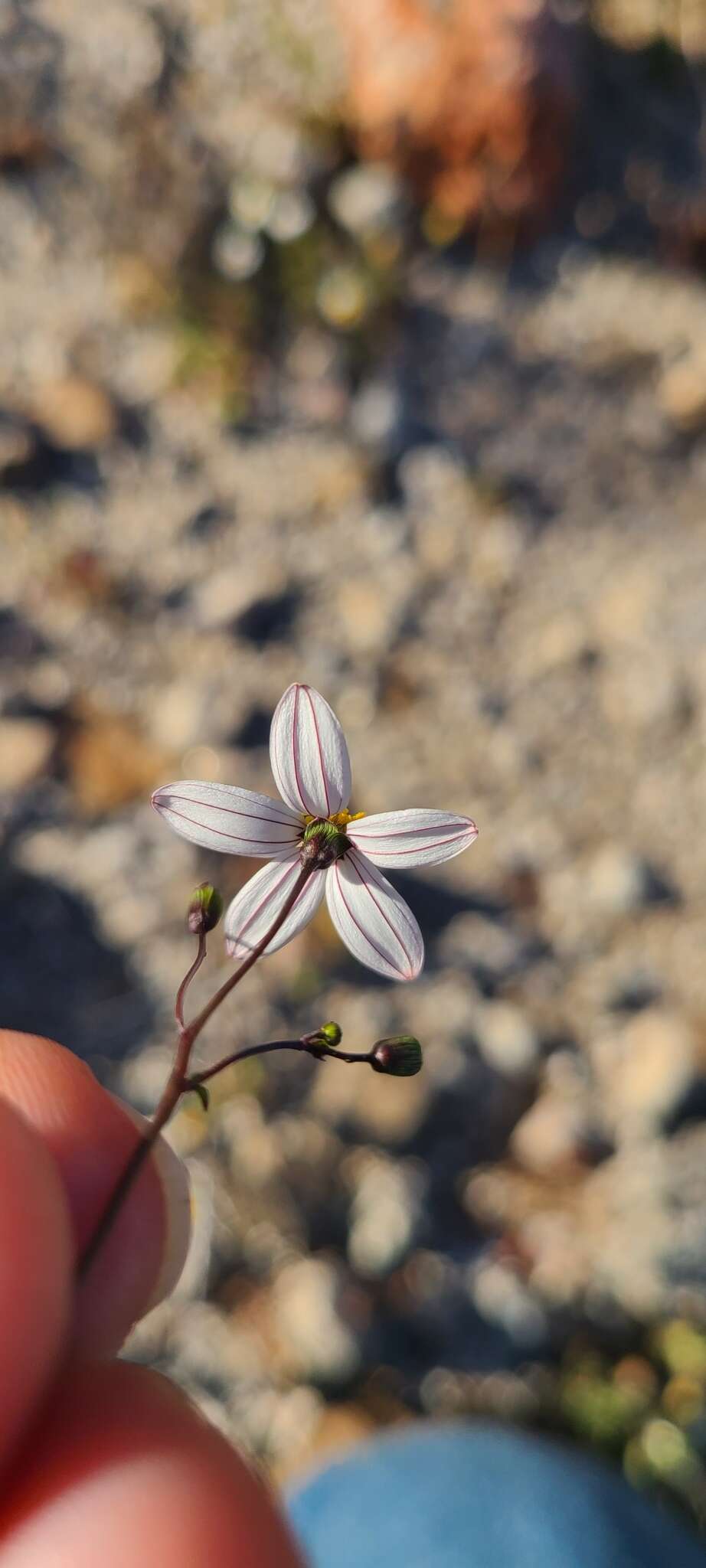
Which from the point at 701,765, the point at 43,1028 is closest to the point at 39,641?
the point at 43,1028

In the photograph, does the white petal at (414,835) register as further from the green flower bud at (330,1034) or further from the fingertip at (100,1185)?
the fingertip at (100,1185)

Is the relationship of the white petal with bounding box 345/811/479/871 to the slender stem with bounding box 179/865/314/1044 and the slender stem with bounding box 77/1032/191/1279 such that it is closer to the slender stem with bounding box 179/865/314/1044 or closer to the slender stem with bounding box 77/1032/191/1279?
the slender stem with bounding box 179/865/314/1044

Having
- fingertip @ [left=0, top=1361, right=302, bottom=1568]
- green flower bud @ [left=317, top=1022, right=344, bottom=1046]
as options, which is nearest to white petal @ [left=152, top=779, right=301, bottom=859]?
green flower bud @ [left=317, top=1022, right=344, bottom=1046]

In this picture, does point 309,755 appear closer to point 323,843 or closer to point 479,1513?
point 323,843

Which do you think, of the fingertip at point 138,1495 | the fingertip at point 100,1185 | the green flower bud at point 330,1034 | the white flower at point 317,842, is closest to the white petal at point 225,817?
the white flower at point 317,842

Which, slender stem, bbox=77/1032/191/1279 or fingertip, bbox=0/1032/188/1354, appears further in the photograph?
fingertip, bbox=0/1032/188/1354

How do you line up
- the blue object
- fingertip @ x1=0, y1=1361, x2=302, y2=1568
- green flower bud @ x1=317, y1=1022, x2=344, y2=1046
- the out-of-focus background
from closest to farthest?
fingertip @ x1=0, y1=1361, x2=302, y2=1568
green flower bud @ x1=317, y1=1022, x2=344, y2=1046
the blue object
the out-of-focus background
